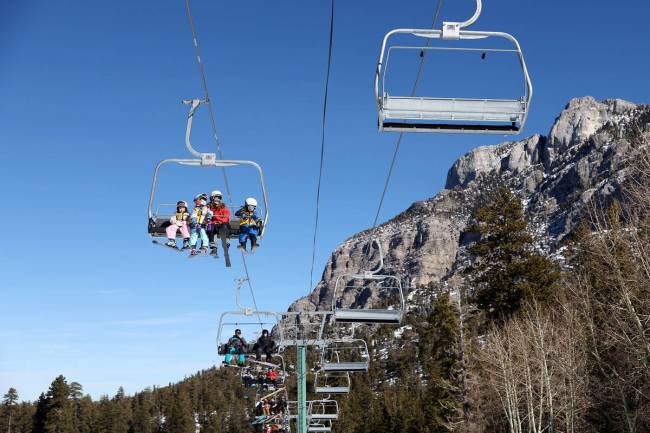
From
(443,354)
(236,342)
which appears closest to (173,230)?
(236,342)

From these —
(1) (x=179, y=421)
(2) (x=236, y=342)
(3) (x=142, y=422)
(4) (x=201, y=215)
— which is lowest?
(2) (x=236, y=342)

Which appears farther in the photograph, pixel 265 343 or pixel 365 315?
pixel 265 343

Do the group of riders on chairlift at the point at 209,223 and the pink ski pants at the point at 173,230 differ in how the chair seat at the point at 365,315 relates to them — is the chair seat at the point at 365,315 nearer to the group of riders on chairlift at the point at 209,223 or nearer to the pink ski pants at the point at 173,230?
the group of riders on chairlift at the point at 209,223

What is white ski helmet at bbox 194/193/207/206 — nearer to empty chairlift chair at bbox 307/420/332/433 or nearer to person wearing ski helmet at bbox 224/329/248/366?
person wearing ski helmet at bbox 224/329/248/366

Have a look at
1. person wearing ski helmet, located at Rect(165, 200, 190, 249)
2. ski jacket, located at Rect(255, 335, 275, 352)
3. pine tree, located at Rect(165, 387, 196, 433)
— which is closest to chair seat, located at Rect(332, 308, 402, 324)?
ski jacket, located at Rect(255, 335, 275, 352)

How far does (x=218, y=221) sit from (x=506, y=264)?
32.0m

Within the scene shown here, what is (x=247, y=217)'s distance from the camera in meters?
16.9

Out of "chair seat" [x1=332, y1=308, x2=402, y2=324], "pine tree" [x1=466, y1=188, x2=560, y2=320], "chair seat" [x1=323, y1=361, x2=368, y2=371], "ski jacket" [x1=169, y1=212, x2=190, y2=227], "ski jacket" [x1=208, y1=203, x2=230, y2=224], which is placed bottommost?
"chair seat" [x1=332, y1=308, x2=402, y2=324]

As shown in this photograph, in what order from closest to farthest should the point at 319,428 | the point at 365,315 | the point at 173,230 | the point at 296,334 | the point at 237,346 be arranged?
the point at 173,230 < the point at 365,315 < the point at 237,346 < the point at 296,334 < the point at 319,428

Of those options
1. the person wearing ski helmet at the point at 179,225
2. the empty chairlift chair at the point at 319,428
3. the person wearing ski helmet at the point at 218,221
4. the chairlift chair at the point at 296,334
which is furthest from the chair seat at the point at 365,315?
the empty chairlift chair at the point at 319,428

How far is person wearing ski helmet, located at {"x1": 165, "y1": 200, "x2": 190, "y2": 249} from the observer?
1636 centimetres

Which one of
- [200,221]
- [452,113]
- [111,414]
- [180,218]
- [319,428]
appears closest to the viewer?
[452,113]

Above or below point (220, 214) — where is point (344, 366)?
below

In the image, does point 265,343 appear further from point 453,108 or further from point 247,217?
→ point 453,108
